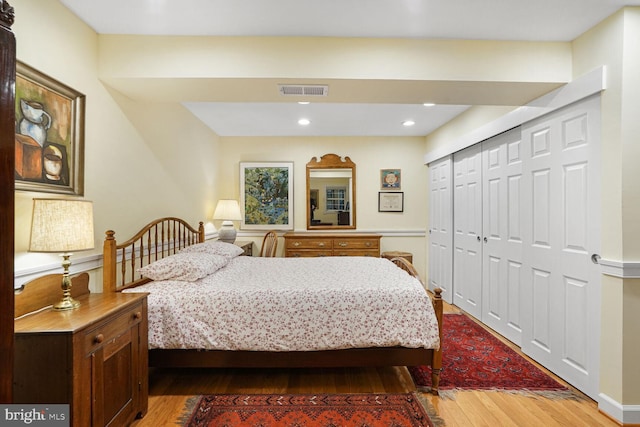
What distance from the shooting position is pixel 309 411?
194 centimetres

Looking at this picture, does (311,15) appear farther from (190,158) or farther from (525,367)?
(525,367)

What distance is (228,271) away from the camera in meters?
2.71

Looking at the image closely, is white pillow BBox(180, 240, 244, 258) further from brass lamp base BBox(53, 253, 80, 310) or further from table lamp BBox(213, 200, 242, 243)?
brass lamp base BBox(53, 253, 80, 310)

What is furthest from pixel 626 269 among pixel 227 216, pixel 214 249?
pixel 227 216

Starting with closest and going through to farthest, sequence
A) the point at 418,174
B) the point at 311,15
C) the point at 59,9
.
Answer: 1. the point at 59,9
2. the point at 311,15
3. the point at 418,174

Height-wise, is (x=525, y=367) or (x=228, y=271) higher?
(x=228, y=271)

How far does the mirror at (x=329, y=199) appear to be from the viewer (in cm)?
508

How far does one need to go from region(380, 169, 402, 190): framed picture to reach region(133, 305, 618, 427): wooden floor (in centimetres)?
317

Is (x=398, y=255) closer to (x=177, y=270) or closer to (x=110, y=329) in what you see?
(x=177, y=270)

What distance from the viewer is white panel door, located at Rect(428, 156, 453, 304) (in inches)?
168

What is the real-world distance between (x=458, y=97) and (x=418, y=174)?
2.61 meters

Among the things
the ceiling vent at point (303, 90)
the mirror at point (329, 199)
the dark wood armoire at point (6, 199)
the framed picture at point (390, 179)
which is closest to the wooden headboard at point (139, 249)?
the dark wood armoire at point (6, 199)

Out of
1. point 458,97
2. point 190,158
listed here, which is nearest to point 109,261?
point 190,158

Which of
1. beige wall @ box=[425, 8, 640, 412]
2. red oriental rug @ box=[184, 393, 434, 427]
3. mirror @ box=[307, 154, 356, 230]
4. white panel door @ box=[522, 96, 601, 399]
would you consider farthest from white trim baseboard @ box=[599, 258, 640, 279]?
mirror @ box=[307, 154, 356, 230]
